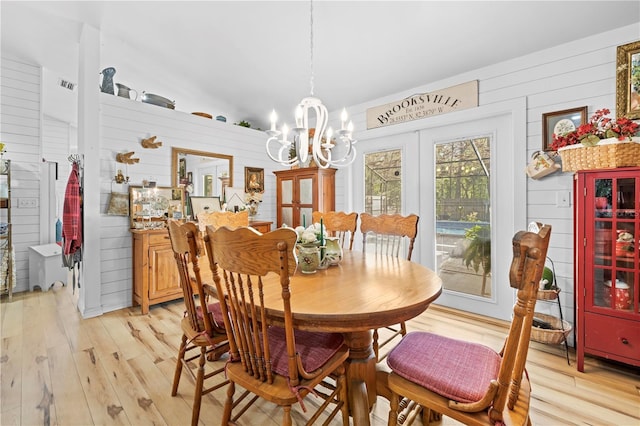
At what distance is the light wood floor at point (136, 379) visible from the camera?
1.66 metres

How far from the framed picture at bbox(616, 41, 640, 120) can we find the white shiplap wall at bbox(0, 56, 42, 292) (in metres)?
6.06

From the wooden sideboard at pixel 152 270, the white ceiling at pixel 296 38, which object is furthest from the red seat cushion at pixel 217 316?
the white ceiling at pixel 296 38

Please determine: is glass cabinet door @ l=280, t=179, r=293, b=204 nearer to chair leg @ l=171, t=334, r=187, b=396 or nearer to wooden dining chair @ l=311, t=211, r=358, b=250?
wooden dining chair @ l=311, t=211, r=358, b=250

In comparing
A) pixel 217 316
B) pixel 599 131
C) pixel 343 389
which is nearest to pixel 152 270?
pixel 217 316

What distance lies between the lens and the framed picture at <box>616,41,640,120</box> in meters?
2.16

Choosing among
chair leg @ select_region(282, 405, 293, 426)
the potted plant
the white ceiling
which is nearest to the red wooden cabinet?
the potted plant

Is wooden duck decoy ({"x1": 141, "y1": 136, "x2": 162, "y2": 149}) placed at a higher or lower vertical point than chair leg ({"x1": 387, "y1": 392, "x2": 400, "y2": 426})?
higher

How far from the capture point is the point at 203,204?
3.92 metres

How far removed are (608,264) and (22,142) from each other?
239 inches

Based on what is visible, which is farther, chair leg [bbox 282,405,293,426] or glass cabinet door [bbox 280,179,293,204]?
glass cabinet door [bbox 280,179,293,204]

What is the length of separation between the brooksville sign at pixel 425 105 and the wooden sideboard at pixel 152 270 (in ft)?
9.36

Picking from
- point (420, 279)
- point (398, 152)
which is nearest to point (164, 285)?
point (420, 279)

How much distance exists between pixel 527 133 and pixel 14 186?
5.79 meters

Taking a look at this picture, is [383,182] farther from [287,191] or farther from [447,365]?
[447,365]
